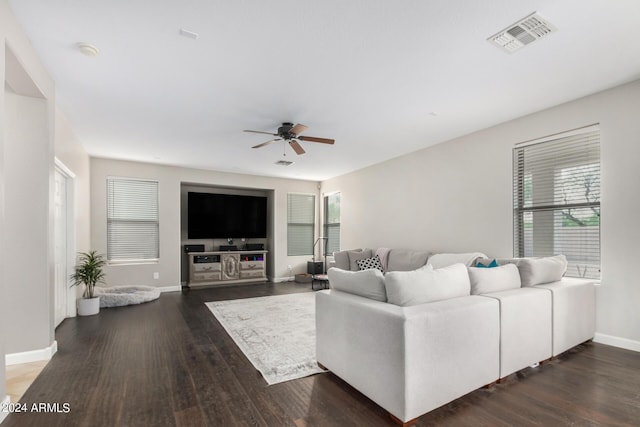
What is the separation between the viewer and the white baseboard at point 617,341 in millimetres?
3037

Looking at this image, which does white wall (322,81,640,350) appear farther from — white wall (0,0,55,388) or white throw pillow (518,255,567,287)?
white wall (0,0,55,388)

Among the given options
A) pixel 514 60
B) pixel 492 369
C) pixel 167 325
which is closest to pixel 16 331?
pixel 167 325

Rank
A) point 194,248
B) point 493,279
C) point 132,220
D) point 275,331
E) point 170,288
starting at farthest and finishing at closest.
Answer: point 194,248
point 170,288
point 132,220
point 275,331
point 493,279

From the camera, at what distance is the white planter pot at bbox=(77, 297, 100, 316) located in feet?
15.2

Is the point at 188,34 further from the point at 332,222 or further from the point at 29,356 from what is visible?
the point at 332,222

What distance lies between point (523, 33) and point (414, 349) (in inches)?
91.6

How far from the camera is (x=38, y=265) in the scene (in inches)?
113

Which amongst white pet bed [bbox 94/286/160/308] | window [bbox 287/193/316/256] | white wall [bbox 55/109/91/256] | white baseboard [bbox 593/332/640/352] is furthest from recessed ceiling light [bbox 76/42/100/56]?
window [bbox 287/193/316/256]

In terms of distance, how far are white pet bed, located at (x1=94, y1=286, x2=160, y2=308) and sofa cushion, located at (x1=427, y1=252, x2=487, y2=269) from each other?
4837 mm

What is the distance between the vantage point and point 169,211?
21.7 ft

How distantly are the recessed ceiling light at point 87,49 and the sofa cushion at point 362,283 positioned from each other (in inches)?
102

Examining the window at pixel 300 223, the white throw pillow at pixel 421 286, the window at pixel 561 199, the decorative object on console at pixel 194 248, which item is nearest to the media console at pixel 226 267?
the decorative object on console at pixel 194 248

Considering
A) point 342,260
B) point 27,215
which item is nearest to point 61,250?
point 27,215

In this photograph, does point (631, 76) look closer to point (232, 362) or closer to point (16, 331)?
point (232, 362)
